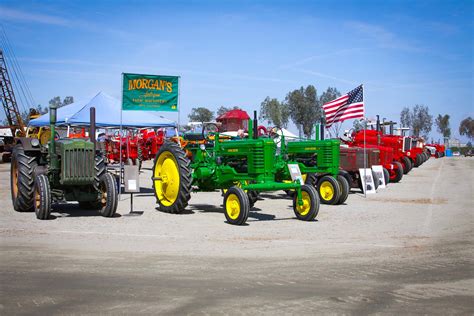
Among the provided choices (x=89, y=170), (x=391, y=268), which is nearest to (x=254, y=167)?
(x=89, y=170)

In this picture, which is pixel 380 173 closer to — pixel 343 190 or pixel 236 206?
pixel 343 190

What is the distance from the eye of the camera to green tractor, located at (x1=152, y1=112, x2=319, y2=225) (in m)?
10.8

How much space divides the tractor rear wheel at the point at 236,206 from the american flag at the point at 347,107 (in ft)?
25.0

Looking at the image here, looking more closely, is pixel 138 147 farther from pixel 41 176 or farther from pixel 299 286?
pixel 299 286

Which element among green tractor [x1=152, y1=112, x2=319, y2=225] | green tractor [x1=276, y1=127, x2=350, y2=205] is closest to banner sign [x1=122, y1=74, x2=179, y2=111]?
green tractor [x1=152, y1=112, x2=319, y2=225]

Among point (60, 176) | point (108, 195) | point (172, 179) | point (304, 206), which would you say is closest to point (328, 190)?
point (304, 206)

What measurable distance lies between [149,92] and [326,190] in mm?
5185

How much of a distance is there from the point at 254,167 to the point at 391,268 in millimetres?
4829

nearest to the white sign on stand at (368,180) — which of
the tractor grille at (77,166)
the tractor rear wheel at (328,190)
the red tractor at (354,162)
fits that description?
the red tractor at (354,162)

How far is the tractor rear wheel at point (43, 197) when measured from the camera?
10727 millimetres

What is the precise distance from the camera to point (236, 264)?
6.90m

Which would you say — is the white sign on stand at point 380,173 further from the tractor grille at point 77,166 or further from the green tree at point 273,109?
the green tree at point 273,109

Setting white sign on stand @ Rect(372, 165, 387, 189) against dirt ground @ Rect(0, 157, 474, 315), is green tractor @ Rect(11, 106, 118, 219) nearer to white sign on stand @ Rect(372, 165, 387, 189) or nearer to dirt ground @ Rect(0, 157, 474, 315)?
dirt ground @ Rect(0, 157, 474, 315)

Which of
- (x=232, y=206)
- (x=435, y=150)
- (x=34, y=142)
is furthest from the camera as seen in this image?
(x=435, y=150)
